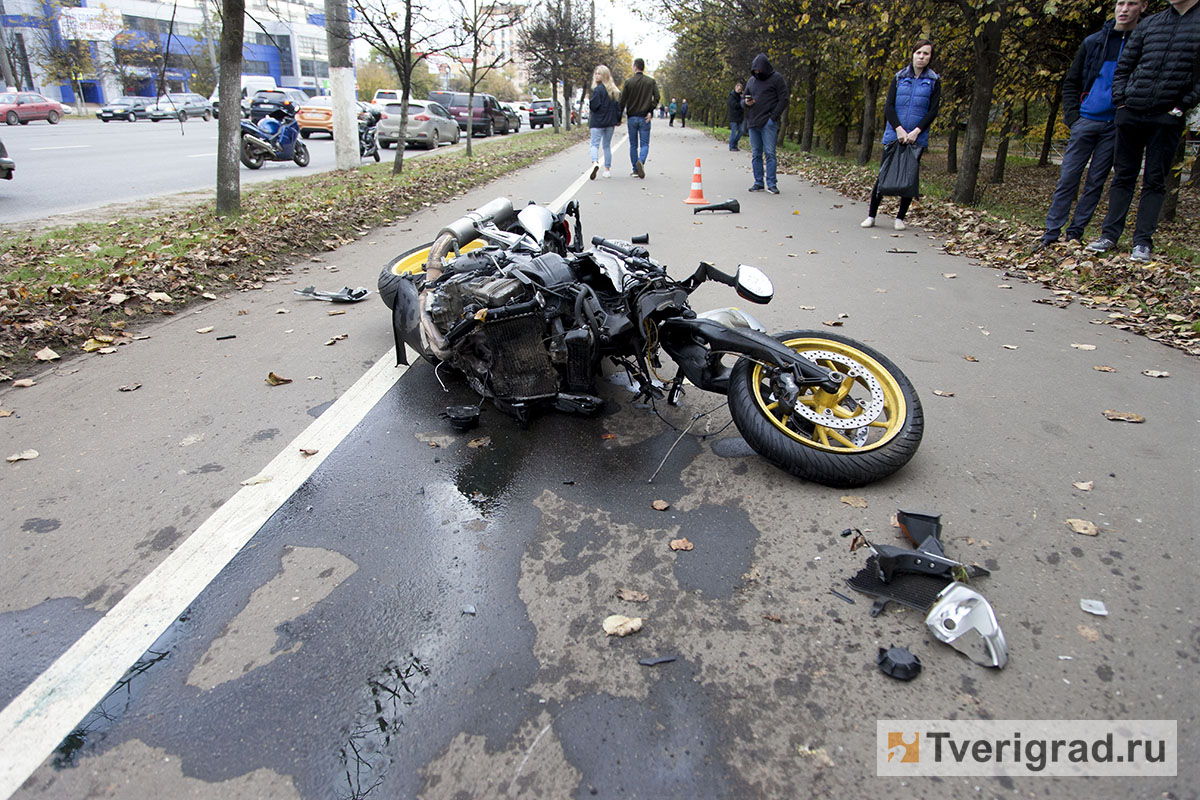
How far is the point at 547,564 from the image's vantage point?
2.75m

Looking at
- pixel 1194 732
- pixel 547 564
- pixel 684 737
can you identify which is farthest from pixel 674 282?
pixel 1194 732

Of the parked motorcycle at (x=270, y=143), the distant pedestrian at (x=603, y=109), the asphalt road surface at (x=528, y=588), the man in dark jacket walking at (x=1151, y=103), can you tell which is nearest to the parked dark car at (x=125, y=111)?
the parked motorcycle at (x=270, y=143)

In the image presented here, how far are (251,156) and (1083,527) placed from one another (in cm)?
1839

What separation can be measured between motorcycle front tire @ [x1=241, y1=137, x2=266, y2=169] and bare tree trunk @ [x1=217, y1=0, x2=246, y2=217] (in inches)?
317

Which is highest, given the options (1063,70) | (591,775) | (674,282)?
(1063,70)

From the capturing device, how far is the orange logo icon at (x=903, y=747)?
1.93 meters

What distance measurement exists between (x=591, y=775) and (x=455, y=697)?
0.49m

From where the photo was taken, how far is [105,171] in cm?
1498

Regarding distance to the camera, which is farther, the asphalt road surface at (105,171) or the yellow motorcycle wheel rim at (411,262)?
the asphalt road surface at (105,171)

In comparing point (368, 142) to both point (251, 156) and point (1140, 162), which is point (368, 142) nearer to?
point (251, 156)

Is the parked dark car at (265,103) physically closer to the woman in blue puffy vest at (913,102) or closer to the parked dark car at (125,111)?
the woman in blue puffy vest at (913,102)

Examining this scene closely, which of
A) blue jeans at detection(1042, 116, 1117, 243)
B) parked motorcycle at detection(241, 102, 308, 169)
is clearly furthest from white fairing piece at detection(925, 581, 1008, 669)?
parked motorcycle at detection(241, 102, 308, 169)

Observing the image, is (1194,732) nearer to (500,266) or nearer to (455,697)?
(455,697)

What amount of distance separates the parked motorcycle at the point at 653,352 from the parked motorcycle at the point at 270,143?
15178 millimetres
